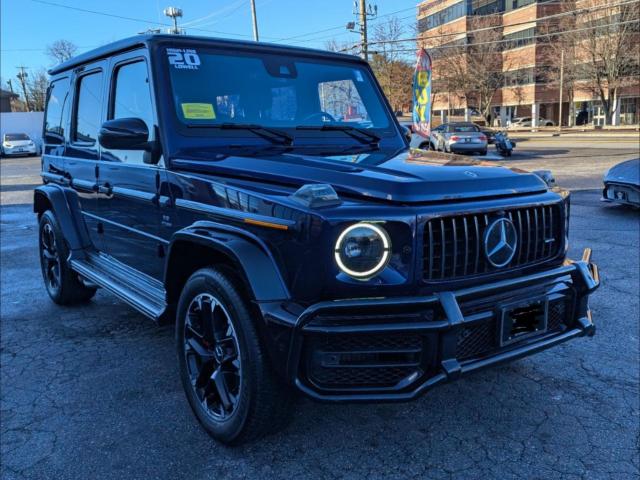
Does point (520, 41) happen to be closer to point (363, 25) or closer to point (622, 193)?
point (363, 25)

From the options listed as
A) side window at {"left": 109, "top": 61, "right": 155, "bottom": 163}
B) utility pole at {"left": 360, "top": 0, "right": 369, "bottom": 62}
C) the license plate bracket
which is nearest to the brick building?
utility pole at {"left": 360, "top": 0, "right": 369, "bottom": 62}

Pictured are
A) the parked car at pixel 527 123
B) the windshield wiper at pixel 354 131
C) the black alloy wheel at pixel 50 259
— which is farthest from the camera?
the parked car at pixel 527 123

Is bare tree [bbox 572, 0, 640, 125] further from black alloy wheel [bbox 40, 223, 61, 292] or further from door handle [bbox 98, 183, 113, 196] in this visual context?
door handle [bbox 98, 183, 113, 196]

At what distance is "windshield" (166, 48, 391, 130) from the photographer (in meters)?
3.38

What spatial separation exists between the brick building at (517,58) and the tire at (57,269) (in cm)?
4855

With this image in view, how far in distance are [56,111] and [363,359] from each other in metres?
4.24

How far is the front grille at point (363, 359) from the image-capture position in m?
2.30

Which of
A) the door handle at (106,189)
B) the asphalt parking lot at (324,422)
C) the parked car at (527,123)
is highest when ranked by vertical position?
the door handle at (106,189)

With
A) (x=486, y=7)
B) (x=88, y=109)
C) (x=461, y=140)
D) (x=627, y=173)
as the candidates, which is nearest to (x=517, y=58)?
(x=486, y=7)

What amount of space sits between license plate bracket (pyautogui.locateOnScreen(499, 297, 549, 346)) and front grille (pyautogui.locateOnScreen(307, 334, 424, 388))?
46 cm

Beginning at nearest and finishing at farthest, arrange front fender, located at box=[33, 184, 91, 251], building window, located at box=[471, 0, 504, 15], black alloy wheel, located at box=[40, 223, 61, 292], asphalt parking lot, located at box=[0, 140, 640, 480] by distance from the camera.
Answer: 1. asphalt parking lot, located at box=[0, 140, 640, 480]
2. front fender, located at box=[33, 184, 91, 251]
3. black alloy wheel, located at box=[40, 223, 61, 292]
4. building window, located at box=[471, 0, 504, 15]

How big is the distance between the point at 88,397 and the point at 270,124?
199cm

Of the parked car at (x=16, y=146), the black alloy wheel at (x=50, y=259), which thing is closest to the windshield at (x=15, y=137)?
the parked car at (x=16, y=146)

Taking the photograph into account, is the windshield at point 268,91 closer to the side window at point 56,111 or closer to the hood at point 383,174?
the hood at point 383,174
